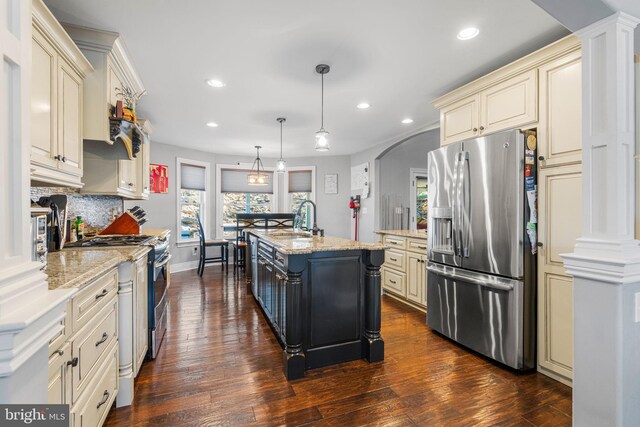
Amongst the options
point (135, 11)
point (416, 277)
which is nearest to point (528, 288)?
point (416, 277)

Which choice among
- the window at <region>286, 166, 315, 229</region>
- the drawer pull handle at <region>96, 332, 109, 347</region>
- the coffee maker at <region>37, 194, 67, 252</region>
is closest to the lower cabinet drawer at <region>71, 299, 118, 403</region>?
the drawer pull handle at <region>96, 332, 109, 347</region>

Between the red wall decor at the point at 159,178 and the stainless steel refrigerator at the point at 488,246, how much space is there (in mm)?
4922

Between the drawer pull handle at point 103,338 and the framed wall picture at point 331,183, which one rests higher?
the framed wall picture at point 331,183

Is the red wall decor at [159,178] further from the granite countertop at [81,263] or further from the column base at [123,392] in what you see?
the column base at [123,392]

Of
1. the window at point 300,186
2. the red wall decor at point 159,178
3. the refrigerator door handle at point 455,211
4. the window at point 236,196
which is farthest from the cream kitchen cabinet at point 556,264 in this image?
the red wall decor at point 159,178

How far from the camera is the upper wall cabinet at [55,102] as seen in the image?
5.11 ft

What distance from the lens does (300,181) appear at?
23.3 feet

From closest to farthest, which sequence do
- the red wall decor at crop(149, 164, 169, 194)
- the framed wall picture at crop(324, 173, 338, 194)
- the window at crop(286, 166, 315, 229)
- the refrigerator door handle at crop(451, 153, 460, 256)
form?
the refrigerator door handle at crop(451, 153, 460, 256)
the red wall decor at crop(149, 164, 169, 194)
the framed wall picture at crop(324, 173, 338, 194)
the window at crop(286, 166, 315, 229)

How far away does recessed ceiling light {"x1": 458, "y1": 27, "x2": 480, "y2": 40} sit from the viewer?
2.09 meters

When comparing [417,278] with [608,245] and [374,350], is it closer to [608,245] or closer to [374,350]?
[374,350]

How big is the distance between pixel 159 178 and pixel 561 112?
19.2 ft

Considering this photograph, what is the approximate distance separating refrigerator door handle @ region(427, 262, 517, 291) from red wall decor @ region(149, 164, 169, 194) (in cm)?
493

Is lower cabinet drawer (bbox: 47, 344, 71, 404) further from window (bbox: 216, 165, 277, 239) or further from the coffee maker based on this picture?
window (bbox: 216, 165, 277, 239)

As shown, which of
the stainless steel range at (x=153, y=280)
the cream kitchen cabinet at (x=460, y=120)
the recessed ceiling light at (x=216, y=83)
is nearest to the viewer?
the stainless steel range at (x=153, y=280)
